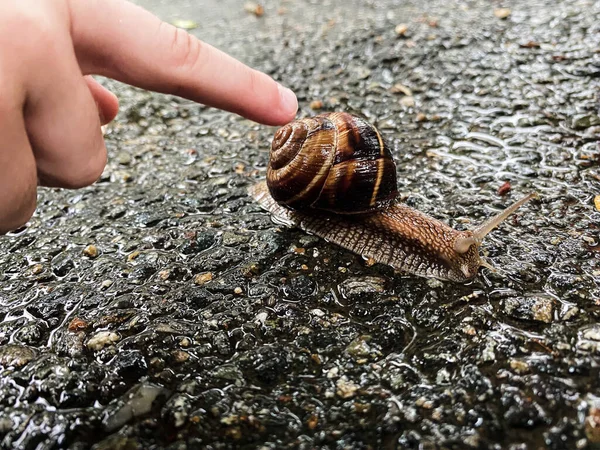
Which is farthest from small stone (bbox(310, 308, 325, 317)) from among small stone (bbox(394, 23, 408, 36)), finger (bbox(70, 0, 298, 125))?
small stone (bbox(394, 23, 408, 36))

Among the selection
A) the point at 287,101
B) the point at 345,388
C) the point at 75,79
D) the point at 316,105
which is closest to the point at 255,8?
the point at 316,105

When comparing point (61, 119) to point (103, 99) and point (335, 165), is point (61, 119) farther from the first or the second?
point (335, 165)

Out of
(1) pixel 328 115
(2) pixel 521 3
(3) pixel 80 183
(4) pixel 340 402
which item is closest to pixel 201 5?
(2) pixel 521 3

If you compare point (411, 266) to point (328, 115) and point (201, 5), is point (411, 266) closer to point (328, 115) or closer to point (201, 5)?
point (328, 115)

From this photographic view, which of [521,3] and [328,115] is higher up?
[521,3]

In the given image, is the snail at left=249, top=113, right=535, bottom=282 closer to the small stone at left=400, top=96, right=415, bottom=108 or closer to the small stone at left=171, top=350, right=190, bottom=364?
the small stone at left=171, top=350, right=190, bottom=364

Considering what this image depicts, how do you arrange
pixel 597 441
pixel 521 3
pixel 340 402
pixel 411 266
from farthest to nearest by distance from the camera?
pixel 521 3 < pixel 411 266 < pixel 340 402 < pixel 597 441

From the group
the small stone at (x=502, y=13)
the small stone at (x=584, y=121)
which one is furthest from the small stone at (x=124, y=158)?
the small stone at (x=502, y=13)
